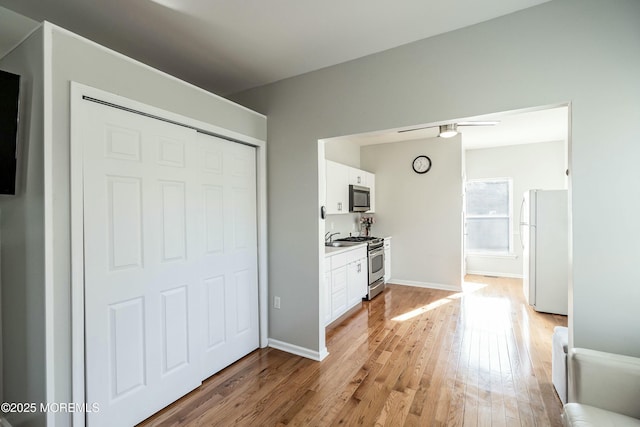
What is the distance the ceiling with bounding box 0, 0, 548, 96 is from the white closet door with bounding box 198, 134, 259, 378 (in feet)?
2.57

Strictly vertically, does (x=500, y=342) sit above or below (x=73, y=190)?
below

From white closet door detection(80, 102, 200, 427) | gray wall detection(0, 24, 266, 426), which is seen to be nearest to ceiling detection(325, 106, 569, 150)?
white closet door detection(80, 102, 200, 427)

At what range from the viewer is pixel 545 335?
317 cm

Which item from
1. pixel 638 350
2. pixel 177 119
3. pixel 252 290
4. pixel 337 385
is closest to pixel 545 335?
pixel 638 350

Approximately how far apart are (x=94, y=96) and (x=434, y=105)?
230 centimetres

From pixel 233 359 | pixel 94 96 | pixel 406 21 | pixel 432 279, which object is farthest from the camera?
pixel 432 279

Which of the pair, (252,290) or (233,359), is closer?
(233,359)

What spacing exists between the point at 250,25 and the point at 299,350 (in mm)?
2879

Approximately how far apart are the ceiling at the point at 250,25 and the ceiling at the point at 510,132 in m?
1.61

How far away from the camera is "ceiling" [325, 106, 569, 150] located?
3990mm

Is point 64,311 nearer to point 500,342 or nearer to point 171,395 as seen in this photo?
point 171,395

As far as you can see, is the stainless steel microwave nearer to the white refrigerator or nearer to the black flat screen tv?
the white refrigerator

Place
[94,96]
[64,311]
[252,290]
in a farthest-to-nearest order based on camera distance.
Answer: [252,290], [94,96], [64,311]

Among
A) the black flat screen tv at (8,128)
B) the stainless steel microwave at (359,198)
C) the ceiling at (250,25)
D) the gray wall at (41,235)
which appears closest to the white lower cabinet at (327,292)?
the stainless steel microwave at (359,198)
